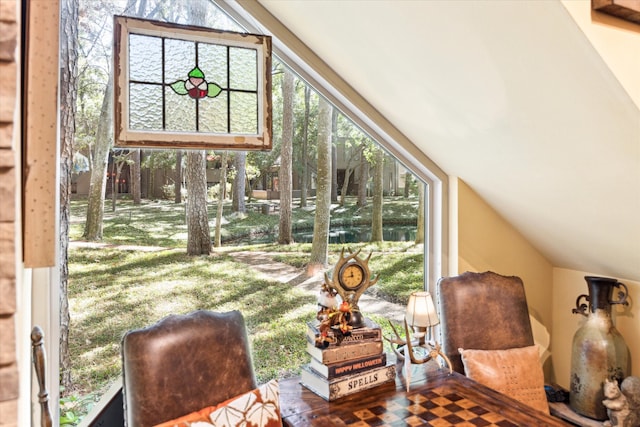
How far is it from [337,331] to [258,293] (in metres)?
0.57

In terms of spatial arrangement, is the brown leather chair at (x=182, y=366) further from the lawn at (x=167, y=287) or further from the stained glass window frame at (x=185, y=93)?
the stained glass window frame at (x=185, y=93)

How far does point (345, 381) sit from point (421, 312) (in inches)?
17.7

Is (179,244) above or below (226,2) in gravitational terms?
below

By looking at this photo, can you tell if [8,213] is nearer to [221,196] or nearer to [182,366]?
[182,366]

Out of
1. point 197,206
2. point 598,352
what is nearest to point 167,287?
point 197,206

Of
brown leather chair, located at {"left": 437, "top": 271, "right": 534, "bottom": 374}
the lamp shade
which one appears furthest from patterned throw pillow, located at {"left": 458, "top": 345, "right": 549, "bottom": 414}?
the lamp shade

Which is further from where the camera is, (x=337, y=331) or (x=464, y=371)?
(x=464, y=371)

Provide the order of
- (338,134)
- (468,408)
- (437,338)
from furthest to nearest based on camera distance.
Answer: (437,338) → (338,134) → (468,408)

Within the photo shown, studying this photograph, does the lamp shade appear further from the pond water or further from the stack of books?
the pond water

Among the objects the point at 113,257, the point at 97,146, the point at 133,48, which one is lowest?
the point at 113,257

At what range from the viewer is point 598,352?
237 cm

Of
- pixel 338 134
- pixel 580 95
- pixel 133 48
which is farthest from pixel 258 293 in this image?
pixel 580 95

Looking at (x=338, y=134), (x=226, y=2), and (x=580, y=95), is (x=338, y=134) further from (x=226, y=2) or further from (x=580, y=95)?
(x=580, y=95)

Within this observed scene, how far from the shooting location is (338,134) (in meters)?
2.45
